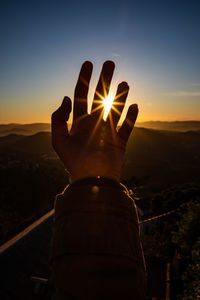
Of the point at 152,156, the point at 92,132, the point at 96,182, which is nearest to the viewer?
the point at 96,182

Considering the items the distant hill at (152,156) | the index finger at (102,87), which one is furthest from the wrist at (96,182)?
the distant hill at (152,156)

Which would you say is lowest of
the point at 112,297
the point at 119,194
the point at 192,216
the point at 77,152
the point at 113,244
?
the point at 192,216

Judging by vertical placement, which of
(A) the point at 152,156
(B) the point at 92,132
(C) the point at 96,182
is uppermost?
(B) the point at 92,132

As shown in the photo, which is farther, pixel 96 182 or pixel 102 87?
pixel 102 87

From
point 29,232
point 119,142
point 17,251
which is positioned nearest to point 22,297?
point 17,251

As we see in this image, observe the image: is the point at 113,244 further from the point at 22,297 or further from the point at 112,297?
the point at 22,297

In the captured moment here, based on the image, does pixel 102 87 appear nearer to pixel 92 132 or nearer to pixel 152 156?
pixel 92 132

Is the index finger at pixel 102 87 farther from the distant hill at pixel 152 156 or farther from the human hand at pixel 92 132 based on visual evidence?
the distant hill at pixel 152 156

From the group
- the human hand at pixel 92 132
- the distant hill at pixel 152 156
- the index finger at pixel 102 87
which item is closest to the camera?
the human hand at pixel 92 132

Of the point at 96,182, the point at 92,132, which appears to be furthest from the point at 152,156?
the point at 96,182
